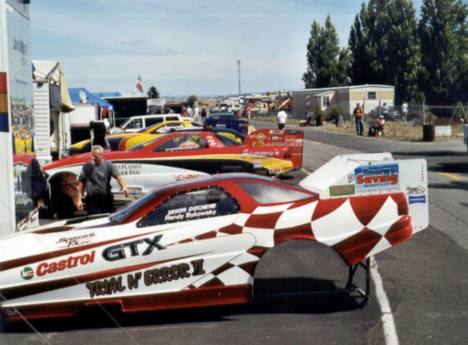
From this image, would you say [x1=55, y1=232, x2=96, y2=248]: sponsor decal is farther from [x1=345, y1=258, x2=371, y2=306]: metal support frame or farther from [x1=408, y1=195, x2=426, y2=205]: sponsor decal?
[x1=408, y1=195, x2=426, y2=205]: sponsor decal

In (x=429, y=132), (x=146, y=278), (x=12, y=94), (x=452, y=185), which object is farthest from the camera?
(x=429, y=132)

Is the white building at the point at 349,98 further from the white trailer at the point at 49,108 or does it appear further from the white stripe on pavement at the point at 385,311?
the white stripe on pavement at the point at 385,311

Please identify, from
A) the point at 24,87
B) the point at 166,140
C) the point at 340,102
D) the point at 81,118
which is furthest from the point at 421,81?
the point at 24,87

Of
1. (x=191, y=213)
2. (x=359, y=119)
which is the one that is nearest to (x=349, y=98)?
(x=359, y=119)

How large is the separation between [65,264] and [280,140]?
34.4 ft

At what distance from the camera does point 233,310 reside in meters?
7.14

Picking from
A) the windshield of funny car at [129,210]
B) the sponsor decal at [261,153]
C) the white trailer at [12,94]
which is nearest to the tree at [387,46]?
the sponsor decal at [261,153]

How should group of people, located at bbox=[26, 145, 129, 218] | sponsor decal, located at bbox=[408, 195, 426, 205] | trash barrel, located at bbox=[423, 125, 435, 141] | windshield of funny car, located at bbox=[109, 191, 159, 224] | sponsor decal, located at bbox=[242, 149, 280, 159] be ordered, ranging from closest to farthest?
windshield of funny car, located at bbox=[109, 191, 159, 224], sponsor decal, located at bbox=[408, 195, 426, 205], group of people, located at bbox=[26, 145, 129, 218], sponsor decal, located at bbox=[242, 149, 280, 159], trash barrel, located at bbox=[423, 125, 435, 141]

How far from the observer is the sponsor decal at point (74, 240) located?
6.56 metres

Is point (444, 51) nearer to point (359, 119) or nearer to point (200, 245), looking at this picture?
point (359, 119)

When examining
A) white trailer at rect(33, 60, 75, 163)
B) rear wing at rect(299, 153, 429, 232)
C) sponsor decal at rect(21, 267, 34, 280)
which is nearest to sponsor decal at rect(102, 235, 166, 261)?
sponsor decal at rect(21, 267, 34, 280)

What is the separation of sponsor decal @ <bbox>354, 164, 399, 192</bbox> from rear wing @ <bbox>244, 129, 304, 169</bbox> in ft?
28.1

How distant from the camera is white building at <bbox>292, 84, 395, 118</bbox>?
193 feet

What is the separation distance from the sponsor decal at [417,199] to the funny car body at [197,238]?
17 millimetres
